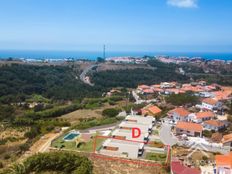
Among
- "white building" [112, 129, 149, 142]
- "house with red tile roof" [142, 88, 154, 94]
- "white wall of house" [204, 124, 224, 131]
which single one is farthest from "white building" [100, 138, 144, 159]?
"house with red tile roof" [142, 88, 154, 94]

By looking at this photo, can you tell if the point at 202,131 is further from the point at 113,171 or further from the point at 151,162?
the point at 113,171

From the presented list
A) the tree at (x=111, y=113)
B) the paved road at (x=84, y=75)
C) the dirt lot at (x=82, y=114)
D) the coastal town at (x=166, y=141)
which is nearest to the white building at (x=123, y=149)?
the coastal town at (x=166, y=141)

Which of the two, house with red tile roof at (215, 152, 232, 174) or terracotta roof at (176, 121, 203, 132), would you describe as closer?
house with red tile roof at (215, 152, 232, 174)

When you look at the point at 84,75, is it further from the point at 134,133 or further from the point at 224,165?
the point at 224,165

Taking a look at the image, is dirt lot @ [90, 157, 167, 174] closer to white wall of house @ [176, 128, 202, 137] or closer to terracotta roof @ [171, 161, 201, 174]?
terracotta roof @ [171, 161, 201, 174]

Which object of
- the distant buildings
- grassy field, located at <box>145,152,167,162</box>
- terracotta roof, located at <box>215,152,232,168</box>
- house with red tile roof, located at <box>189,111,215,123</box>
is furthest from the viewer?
house with red tile roof, located at <box>189,111,215,123</box>

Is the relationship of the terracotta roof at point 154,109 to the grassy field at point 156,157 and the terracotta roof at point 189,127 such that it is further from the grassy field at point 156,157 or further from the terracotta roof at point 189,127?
the grassy field at point 156,157

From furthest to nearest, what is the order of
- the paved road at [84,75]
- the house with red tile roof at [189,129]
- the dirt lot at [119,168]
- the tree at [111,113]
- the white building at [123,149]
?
the paved road at [84,75] < the tree at [111,113] < the house with red tile roof at [189,129] < the white building at [123,149] < the dirt lot at [119,168]
